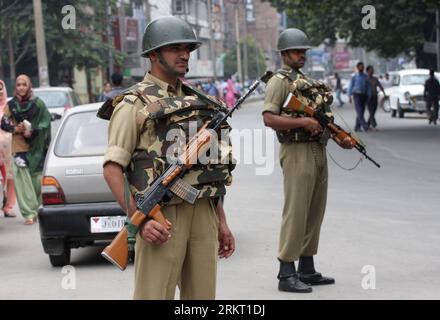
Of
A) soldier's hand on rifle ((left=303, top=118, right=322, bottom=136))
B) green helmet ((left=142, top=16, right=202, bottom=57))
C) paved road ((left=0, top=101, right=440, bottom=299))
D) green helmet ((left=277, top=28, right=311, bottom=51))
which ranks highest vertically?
green helmet ((left=142, top=16, right=202, bottom=57))

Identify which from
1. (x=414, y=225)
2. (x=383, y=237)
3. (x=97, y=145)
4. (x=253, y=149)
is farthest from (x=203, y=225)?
(x=253, y=149)

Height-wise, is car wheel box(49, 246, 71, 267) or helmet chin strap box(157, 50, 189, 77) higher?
helmet chin strap box(157, 50, 189, 77)

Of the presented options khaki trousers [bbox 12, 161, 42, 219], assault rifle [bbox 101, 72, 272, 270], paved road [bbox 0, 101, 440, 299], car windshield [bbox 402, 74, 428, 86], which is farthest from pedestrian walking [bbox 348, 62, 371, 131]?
assault rifle [bbox 101, 72, 272, 270]

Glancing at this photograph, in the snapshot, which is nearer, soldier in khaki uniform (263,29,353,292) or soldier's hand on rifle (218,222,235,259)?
soldier's hand on rifle (218,222,235,259)

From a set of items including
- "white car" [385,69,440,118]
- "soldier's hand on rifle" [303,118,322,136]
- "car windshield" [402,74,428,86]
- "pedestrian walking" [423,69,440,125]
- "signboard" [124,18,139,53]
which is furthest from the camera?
"signboard" [124,18,139,53]

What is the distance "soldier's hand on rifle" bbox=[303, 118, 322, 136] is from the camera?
7.41 metres

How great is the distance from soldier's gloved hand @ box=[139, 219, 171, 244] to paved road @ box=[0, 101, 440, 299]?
297 cm

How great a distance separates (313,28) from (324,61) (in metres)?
72.1

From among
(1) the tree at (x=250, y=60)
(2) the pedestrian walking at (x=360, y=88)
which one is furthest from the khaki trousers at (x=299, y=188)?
(1) the tree at (x=250, y=60)

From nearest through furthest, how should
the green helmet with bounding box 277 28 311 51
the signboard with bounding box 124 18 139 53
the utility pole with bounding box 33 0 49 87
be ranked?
the green helmet with bounding box 277 28 311 51, the utility pole with bounding box 33 0 49 87, the signboard with bounding box 124 18 139 53

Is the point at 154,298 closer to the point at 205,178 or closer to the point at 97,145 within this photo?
the point at 205,178

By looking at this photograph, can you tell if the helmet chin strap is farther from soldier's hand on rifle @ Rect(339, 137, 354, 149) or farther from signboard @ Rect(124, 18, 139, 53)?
signboard @ Rect(124, 18, 139, 53)

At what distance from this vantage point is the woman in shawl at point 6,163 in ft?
39.5
